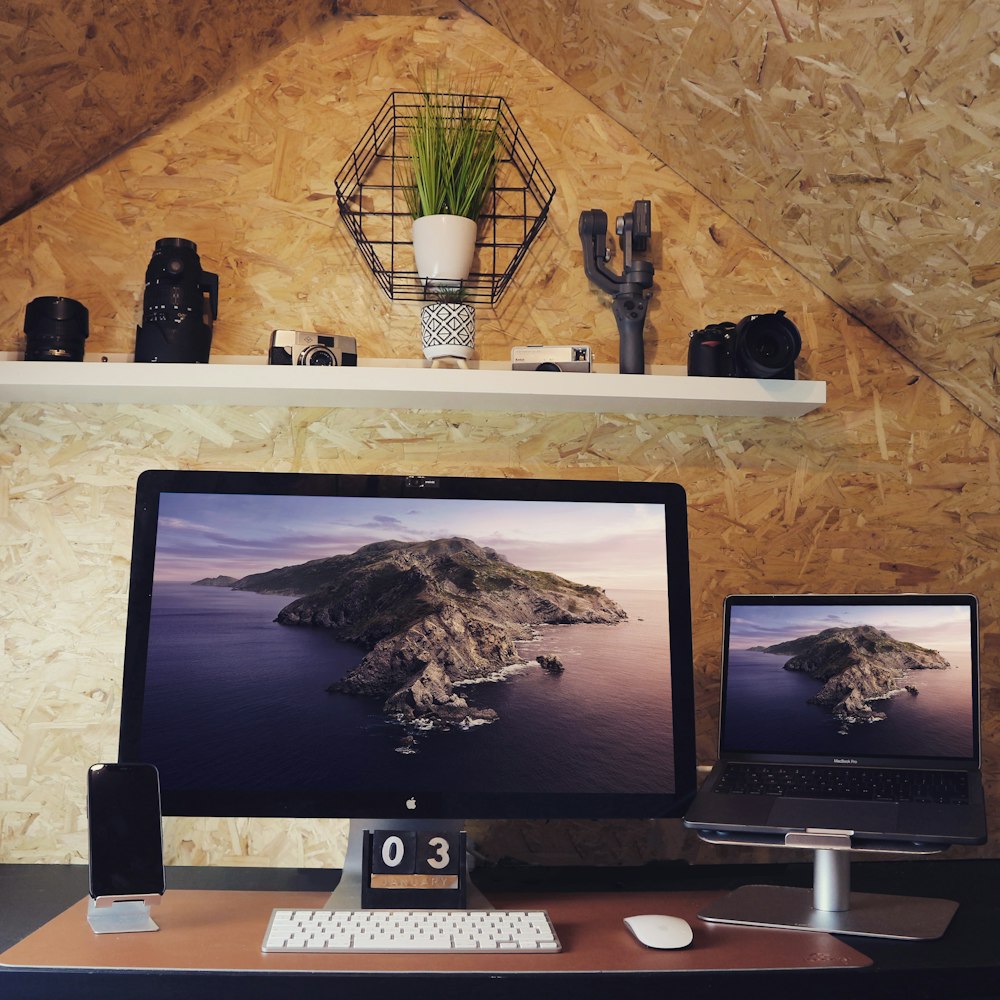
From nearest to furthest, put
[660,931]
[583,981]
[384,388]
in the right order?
[583,981]
[660,931]
[384,388]

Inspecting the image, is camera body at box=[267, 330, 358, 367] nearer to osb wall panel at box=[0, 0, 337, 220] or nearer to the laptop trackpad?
osb wall panel at box=[0, 0, 337, 220]

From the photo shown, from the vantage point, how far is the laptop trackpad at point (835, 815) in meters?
1.27

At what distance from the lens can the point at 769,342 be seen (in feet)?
5.43

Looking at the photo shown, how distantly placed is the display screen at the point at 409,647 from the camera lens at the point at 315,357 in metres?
0.29

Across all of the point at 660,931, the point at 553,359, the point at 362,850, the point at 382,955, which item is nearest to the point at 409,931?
the point at 382,955

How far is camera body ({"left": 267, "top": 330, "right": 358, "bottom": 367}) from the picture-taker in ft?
5.41

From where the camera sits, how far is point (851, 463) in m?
1.83

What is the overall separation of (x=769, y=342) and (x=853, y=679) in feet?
1.85

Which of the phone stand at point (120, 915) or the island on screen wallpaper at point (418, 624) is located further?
the island on screen wallpaper at point (418, 624)

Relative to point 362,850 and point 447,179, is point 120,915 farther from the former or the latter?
point 447,179

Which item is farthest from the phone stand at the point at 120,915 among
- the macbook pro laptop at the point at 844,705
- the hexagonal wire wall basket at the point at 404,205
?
the hexagonal wire wall basket at the point at 404,205

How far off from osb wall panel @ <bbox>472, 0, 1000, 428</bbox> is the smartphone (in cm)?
133

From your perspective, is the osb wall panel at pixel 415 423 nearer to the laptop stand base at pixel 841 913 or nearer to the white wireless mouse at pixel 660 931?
the laptop stand base at pixel 841 913

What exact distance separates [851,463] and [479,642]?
841 mm
